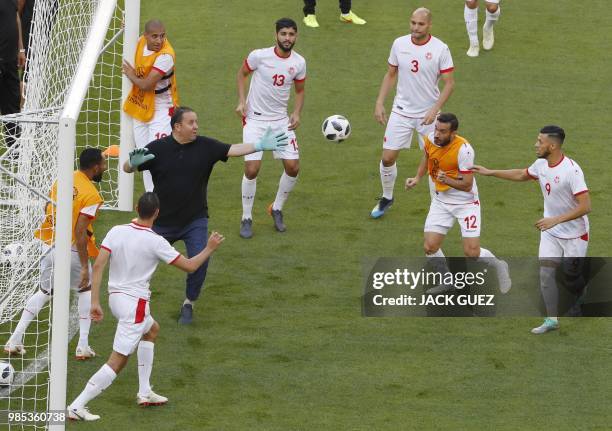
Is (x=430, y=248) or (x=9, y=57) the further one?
(x=9, y=57)

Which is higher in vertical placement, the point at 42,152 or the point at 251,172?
the point at 42,152

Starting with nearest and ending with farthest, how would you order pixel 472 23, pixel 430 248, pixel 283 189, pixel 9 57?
pixel 430 248 → pixel 283 189 → pixel 9 57 → pixel 472 23

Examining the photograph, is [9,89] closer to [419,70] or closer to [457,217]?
[419,70]

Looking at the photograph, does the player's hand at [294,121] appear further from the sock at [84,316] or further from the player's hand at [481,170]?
the sock at [84,316]

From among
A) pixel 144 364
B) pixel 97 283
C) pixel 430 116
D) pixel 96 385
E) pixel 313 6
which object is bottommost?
pixel 96 385

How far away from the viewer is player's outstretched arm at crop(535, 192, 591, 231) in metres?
11.2

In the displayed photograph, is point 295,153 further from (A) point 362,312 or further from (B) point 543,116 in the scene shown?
(B) point 543,116

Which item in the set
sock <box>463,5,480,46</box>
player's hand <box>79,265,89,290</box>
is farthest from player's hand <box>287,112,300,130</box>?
sock <box>463,5,480,46</box>

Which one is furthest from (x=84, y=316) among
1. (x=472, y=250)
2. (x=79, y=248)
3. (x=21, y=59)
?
(x=21, y=59)

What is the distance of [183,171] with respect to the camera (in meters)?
11.2

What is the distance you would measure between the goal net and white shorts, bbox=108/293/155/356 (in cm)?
60

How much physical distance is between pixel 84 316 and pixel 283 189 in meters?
3.63

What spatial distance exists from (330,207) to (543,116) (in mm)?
4098

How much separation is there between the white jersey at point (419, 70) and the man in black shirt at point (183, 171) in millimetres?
3216
